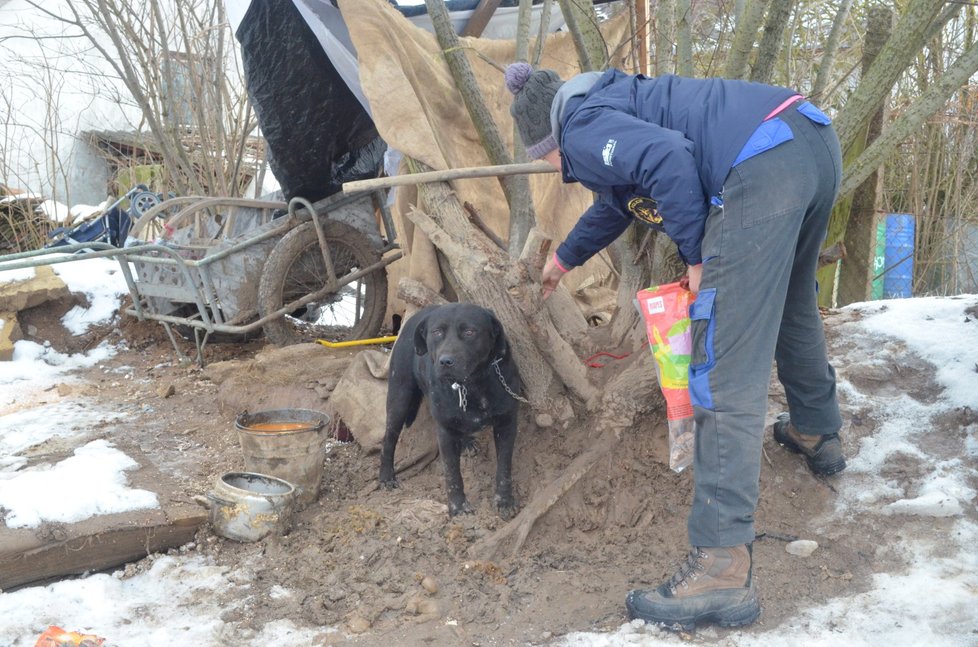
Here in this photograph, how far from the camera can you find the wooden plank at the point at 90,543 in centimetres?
322

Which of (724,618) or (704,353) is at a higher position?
(704,353)

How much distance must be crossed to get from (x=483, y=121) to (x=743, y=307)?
218 cm

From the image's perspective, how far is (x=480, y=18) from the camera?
5773mm

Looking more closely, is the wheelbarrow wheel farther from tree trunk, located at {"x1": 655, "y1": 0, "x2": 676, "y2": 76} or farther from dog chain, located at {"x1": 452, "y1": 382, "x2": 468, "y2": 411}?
tree trunk, located at {"x1": 655, "y1": 0, "x2": 676, "y2": 76}

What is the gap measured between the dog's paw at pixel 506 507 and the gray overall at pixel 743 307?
124 centimetres

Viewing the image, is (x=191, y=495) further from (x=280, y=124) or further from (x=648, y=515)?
(x=280, y=124)

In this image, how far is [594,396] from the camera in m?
3.88

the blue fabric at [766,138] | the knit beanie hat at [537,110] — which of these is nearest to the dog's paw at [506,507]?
the knit beanie hat at [537,110]

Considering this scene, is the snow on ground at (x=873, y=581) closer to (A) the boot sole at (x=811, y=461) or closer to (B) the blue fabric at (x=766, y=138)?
(A) the boot sole at (x=811, y=461)

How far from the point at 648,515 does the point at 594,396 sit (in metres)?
0.62

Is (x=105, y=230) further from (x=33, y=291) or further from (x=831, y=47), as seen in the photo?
(x=831, y=47)

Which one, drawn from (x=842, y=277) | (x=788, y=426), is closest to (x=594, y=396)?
(x=788, y=426)

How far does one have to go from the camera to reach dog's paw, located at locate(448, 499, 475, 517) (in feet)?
12.6

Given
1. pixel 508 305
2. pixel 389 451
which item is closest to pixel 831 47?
pixel 508 305
